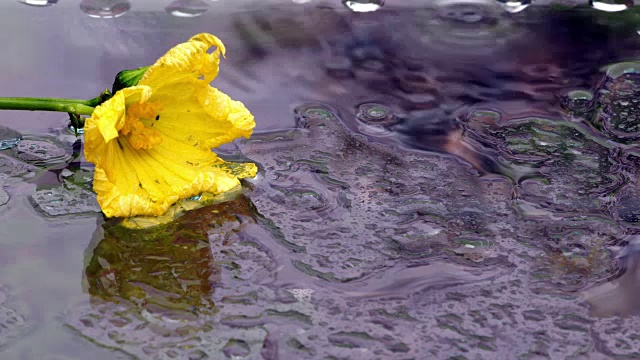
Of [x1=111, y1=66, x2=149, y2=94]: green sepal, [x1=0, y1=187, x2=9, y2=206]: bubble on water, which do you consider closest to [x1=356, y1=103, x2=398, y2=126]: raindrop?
[x1=111, y1=66, x2=149, y2=94]: green sepal

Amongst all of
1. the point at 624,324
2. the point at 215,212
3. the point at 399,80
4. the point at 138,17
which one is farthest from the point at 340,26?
the point at 624,324

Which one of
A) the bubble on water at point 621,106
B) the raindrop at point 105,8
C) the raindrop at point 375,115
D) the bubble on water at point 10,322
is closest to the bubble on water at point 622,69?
the bubble on water at point 621,106

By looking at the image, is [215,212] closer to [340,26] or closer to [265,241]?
[265,241]

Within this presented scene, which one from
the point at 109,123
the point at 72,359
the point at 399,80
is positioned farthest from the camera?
the point at 399,80

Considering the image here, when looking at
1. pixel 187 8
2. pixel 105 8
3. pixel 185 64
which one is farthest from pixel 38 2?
pixel 185 64

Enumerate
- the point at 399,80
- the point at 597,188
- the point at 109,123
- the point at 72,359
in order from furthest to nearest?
1. the point at 399,80
2. the point at 597,188
3. the point at 109,123
4. the point at 72,359

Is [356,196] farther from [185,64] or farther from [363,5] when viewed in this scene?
[363,5]

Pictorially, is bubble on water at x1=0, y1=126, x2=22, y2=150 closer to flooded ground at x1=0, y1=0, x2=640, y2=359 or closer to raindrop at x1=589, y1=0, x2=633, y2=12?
flooded ground at x1=0, y1=0, x2=640, y2=359

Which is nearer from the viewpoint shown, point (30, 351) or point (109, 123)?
point (30, 351)

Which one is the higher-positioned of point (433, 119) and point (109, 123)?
point (109, 123)
